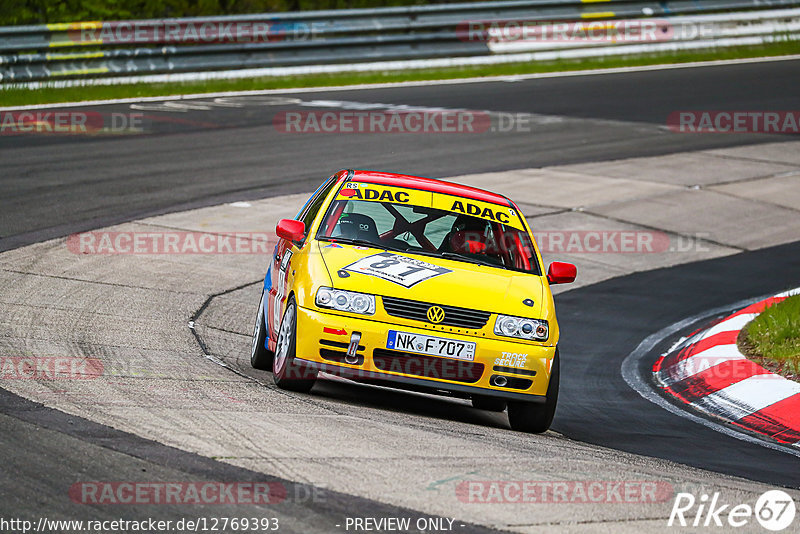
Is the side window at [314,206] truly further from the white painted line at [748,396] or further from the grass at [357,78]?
the grass at [357,78]

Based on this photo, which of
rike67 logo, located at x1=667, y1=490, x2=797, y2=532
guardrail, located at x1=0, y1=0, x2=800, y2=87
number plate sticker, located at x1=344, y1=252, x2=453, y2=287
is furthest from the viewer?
guardrail, located at x1=0, y1=0, x2=800, y2=87

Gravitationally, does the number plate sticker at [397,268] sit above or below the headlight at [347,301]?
above

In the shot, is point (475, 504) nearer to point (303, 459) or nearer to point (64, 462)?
point (303, 459)

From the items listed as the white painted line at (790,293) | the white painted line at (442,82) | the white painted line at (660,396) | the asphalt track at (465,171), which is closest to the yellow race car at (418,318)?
the asphalt track at (465,171)

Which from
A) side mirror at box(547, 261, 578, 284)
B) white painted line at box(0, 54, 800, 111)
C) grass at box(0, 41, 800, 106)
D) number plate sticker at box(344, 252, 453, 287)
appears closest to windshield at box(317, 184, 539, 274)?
side mirror at box(547, 261, 578, 284)

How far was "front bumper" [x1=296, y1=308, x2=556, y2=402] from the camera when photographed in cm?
714

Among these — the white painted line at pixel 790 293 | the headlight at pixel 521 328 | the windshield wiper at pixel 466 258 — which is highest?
the windshield wiper at pixel 466 258

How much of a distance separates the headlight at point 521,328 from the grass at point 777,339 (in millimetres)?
2600

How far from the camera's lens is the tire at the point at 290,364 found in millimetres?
7285

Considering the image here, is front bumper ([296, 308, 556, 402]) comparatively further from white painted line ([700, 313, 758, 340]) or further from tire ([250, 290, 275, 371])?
white painted line ([700, 313, 758, 340])

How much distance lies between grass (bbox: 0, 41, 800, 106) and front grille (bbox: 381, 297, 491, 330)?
15311mm

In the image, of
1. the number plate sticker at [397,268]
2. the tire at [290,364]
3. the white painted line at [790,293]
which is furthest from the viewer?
the white painted line at [790,293]

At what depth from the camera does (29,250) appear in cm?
1156

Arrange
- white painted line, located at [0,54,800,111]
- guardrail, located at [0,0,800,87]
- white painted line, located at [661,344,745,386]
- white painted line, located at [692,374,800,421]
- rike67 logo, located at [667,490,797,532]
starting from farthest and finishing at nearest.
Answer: guardrail, located at [0,0,800,87] < white painted line, located at [0,54,800,111] < white painted line, located at [661,344,745,386] < white painted line, located at [692,374,800,421] < rike67 logo, located at [667,490,797,532]
